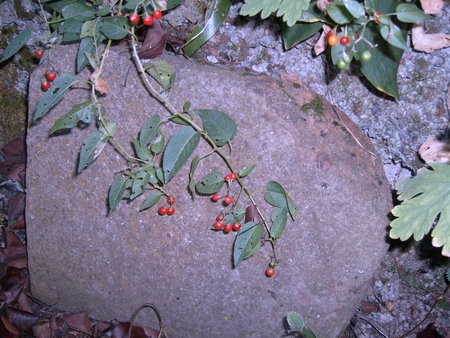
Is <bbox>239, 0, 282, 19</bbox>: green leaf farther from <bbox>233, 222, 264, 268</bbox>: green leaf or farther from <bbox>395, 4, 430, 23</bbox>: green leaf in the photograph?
<bbox>233, 222, 264, 268</bbox>: green leaf

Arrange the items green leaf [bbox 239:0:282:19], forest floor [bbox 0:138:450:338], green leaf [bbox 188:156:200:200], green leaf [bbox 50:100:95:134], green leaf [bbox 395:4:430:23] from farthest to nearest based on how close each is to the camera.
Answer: forest floor [bbox 0:138:450:338] → green leaf [bbox 188:156:200:200] → green leaf [bbox 50:100:95:134] → green leaf [bbox 239:0:282:19] → green leaf [bbox 395:4:430:23]

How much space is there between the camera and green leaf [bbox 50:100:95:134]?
5.14ft

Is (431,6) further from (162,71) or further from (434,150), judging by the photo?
(162,71)

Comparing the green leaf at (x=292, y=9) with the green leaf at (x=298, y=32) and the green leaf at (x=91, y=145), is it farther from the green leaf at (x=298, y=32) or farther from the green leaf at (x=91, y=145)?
the green leaf at (x=91, y=145)

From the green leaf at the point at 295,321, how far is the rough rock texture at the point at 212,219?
0.20ft

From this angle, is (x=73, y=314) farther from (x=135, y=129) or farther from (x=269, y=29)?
(x=269, y=29)

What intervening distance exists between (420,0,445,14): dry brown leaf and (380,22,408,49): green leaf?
17cm

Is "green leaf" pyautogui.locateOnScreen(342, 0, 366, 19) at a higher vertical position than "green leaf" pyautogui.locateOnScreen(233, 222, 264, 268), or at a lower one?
higher

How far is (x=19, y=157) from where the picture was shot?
2574 millimetres

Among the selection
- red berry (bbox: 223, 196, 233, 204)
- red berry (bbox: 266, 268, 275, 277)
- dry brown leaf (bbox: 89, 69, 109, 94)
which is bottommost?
red berry (bbox: 266, 268, 275, 277)

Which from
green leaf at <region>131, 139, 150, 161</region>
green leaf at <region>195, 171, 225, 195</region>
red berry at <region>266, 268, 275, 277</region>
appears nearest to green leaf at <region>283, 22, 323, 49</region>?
green leaf at <region>195, 171, 225, 195</region>

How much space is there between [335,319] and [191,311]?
0.66 m

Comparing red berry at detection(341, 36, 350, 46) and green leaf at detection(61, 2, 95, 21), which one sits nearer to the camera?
red berry at detection(341, 36, 350, 46)

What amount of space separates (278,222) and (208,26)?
90 centimetres
